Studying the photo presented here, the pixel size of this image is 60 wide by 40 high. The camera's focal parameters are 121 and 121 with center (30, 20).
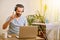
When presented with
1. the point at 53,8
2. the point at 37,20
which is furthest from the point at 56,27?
the point at 53,8

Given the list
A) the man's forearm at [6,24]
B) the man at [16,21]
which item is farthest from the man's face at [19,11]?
the man's forearm at [6,24]

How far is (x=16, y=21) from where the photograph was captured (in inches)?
81.5

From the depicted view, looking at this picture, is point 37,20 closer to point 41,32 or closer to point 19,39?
point 41,32

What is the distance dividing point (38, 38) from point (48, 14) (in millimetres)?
704

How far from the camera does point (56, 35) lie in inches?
60.9

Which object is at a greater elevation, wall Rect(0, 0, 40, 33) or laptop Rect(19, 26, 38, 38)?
wall Rect(0, 0, 40, 33)

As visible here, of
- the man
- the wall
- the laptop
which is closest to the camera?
the laptop

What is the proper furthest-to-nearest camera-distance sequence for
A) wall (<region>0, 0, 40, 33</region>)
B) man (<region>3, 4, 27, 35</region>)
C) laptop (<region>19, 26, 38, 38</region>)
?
wall (<region>0, 0, 40, 33</region>) < man (<region>3, 4, 27, 35</region>) < laptop (<region>19, 26, 38, 38</region>)

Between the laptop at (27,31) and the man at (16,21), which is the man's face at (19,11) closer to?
the man at (16,21)

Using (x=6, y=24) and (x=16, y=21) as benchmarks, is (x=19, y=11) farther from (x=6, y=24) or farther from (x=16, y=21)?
(x=6, y=24)

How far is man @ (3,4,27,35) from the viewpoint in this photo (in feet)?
6.70

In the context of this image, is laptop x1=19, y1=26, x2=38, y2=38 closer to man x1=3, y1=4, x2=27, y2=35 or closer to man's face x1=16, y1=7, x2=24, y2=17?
man x1=3, y1=4, x2=27, y2=35

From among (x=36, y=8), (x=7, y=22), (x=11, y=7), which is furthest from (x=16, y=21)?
(x=36, y=8)

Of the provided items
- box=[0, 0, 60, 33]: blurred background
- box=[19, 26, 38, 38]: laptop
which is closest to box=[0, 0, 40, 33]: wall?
box=[0, 0, 60, 33]: blurred background
